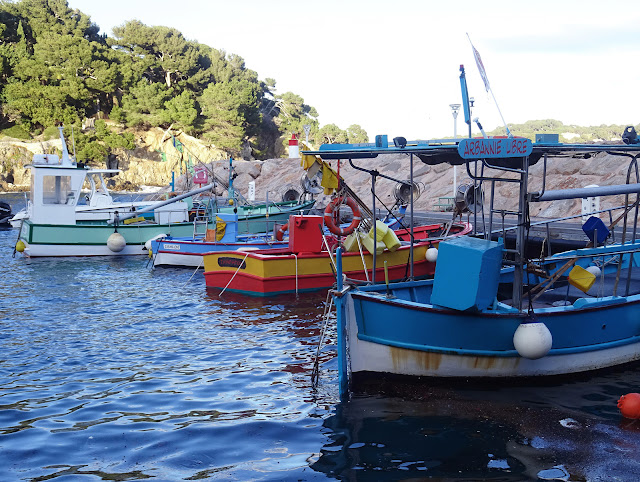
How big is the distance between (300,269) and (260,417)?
8.01 metres

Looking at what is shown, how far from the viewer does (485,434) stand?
7.80m

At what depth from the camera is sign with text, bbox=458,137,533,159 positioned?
345 inches

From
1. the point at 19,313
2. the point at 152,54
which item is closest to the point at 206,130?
the point at 152,54

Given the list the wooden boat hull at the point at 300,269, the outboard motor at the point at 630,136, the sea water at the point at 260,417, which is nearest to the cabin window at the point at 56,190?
the wooden boat hull at the point at 300,269

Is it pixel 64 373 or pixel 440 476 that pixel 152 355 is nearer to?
pixel 64 373

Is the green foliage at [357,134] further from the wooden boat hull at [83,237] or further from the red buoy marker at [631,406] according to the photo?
the red buoy marker at [631,406]

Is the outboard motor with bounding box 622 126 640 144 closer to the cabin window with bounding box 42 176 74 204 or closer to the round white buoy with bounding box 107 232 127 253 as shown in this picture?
the round white buoy with bounding box 107 232 127 253

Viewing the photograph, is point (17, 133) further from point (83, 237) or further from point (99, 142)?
point (83, 237)

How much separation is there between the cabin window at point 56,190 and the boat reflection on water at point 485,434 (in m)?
19.0

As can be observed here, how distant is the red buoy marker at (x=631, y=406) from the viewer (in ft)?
26.6

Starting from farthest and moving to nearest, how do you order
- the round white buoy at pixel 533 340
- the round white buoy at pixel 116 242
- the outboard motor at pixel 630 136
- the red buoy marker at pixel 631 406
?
the round white buoy at pixel 116 242 < the outboard motor at pixel 630 136 < the round white buoy at pixel 533 340 < the red buoy marker at pixel 631 406

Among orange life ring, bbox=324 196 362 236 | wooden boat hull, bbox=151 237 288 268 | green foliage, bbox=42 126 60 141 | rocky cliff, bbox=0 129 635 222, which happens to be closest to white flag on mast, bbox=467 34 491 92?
orange life ring, bbox=324 196 362 236

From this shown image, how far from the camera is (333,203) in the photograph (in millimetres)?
14703

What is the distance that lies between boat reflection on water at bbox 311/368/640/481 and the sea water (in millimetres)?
23
